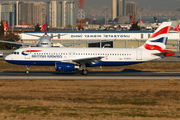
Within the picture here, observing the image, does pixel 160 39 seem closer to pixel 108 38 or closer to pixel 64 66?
pixel 64 66

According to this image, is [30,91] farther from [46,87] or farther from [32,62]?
[32,62]

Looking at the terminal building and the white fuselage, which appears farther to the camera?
the terminal building

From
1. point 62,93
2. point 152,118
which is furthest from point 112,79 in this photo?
point 152,118

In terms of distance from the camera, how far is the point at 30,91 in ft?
95.5

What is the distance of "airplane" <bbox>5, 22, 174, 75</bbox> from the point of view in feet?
132

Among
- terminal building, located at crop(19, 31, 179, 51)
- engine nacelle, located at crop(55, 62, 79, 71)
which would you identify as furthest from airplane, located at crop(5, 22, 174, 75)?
terminal building, located at crop(19, 31, 179, 51)

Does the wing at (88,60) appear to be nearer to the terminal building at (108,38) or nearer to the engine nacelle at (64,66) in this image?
the engine nacelle at (64,66)

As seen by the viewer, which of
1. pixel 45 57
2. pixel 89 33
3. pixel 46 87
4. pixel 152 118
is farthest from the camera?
pixel 89 33

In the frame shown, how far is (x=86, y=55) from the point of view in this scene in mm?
41281

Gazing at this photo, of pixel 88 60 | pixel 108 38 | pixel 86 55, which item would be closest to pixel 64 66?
pixel 88 60

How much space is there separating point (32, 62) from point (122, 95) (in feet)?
57.5

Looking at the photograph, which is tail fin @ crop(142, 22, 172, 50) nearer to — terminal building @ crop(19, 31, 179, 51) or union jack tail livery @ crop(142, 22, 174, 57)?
union jack tail livery @ crop(142, 22, 174, 57)

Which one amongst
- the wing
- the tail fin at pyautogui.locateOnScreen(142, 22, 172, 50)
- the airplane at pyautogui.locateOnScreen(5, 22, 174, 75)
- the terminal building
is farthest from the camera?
the terminal building

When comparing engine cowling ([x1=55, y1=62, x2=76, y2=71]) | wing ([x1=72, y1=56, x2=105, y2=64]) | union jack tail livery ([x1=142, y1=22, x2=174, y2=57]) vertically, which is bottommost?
engine cowling ([x1=55, y1=62, x2=76, y2=71])
